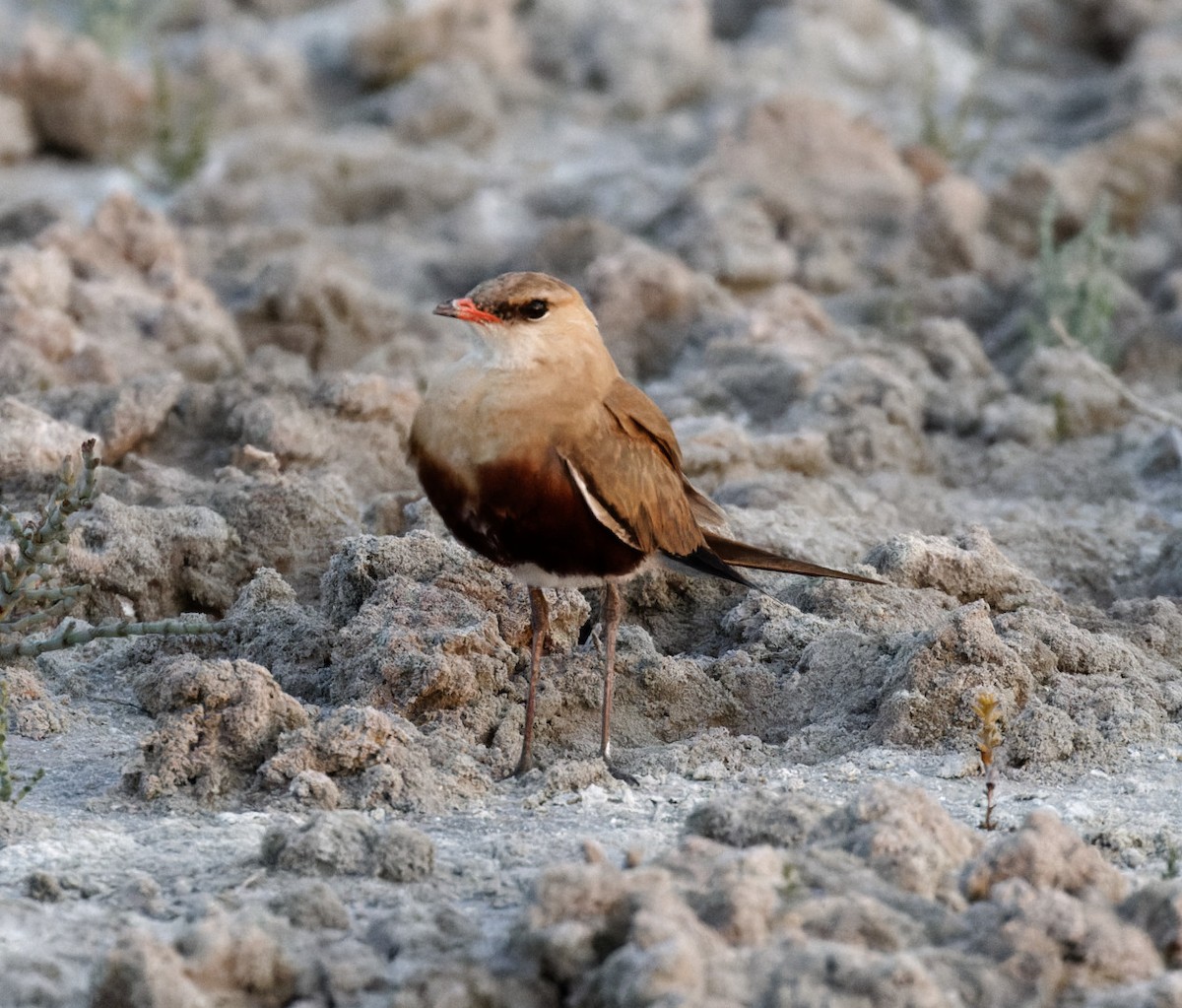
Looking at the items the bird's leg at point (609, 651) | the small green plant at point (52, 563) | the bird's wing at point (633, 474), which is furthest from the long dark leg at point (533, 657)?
the small green plant at point (52, 563)

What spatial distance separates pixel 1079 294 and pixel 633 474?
12.0 ft

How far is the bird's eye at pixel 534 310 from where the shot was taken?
4.02 m

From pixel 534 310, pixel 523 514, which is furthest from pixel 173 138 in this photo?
pixel 523 514

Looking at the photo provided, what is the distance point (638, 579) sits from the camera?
4.84 metres

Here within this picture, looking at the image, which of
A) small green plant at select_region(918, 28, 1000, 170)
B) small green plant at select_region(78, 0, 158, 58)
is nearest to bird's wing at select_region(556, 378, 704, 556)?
small green plant at select_region(918, 28, 1000, 170)

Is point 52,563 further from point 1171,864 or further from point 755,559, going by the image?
point 1171,864

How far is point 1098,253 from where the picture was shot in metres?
7.13

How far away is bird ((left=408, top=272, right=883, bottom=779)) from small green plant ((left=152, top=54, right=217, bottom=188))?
500 centimetres

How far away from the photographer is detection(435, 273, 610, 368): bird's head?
400cm

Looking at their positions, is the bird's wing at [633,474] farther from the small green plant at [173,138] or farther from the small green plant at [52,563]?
the small green plant at [173,138]

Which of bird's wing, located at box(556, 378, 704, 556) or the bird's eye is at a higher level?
the bird's eye

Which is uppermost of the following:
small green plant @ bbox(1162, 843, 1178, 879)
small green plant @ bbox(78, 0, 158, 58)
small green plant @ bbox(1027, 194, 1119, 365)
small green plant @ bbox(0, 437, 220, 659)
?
small green plant @ bbox(78, 0, 158, 58)

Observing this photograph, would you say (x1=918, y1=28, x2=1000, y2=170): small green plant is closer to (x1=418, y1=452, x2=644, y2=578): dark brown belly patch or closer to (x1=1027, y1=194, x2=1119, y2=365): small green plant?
(x1=1027, y1=194, x2=1119, y2=365): small green plant

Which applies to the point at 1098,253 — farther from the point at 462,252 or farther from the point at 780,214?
the point at 462,252
